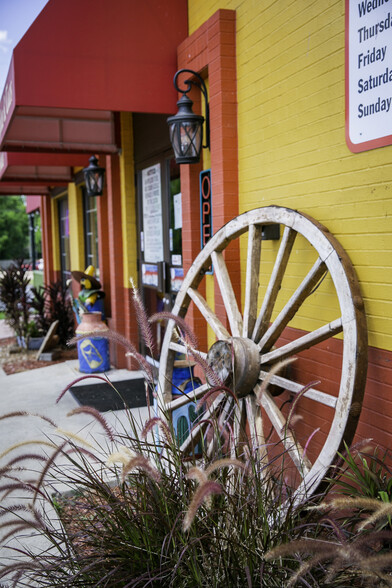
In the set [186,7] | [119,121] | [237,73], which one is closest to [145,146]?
[119,121]

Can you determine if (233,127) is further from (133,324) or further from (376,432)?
(133,324)

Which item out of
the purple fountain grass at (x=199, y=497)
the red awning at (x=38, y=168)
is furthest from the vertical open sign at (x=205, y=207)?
the red awning at (x=38, y=168)

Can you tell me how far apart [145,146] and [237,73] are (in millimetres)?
2851

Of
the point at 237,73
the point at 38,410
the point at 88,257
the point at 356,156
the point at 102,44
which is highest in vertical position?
the point at 102,44

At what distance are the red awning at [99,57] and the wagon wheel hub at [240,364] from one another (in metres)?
2.68

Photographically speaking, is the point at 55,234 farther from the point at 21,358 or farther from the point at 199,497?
the point at 199,497

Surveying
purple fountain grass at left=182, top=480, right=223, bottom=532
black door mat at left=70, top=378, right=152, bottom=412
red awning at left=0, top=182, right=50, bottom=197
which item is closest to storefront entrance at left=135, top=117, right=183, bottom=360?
black door mat at left=70, top=378, right=152, bottom=412

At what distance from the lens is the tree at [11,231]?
54.8m

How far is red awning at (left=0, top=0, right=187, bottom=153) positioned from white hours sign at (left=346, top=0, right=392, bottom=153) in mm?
2555

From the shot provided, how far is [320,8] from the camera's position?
3471 millimetres

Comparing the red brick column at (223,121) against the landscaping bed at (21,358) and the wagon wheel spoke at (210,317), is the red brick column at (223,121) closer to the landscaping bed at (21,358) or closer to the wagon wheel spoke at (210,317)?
the wagon wheel spoke at (210,317)

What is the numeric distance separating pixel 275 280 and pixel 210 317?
0.75 metres

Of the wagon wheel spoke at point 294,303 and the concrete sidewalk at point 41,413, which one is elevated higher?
the wagon wheel spoke at point 294,303

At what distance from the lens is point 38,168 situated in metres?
11.2
